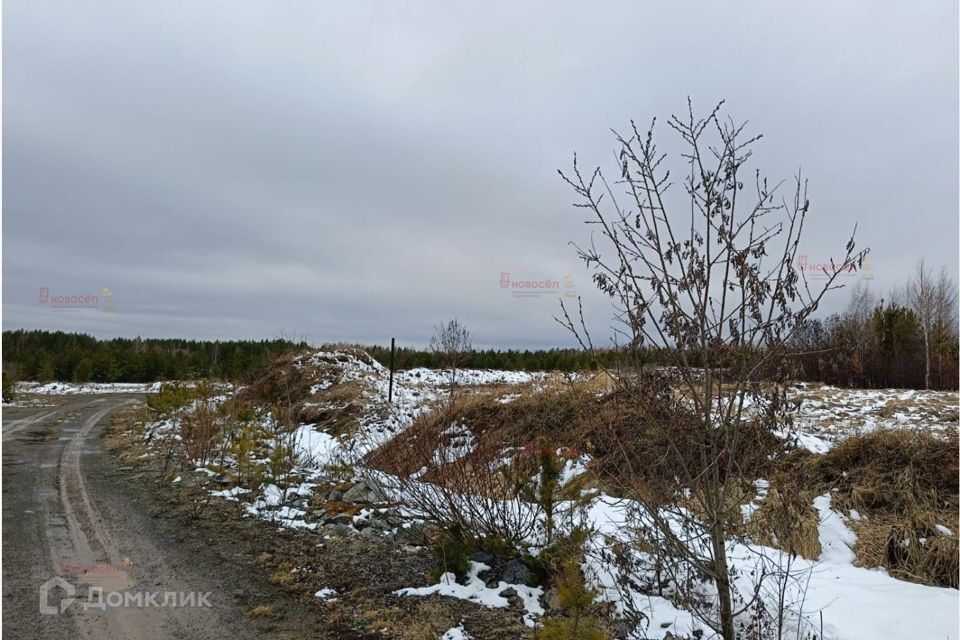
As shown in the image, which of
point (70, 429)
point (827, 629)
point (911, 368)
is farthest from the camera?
point (911, 368)

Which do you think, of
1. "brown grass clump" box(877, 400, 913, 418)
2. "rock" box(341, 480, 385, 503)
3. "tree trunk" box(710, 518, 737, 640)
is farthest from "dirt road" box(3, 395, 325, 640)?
"brown grass clump" box(877, 400, 913, 418)

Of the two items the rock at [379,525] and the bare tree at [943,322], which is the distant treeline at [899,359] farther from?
the rock at [379,525]

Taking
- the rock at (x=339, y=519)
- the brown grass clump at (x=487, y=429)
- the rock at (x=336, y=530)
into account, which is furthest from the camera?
the rock at (x=339, y=519)

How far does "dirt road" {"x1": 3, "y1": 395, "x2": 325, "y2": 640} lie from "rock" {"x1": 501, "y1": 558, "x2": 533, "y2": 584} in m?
1.54

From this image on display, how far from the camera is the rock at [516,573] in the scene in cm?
441

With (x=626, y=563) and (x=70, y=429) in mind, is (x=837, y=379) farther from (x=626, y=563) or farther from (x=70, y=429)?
(x=70, y=429)

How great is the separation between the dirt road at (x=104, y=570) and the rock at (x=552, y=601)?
1662mm

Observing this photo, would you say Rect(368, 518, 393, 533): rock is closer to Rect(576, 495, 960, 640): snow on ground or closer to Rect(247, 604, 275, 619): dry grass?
Rect(247, 604, 275, 619): dry grass

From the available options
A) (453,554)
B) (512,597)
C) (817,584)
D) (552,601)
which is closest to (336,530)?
(453,554)

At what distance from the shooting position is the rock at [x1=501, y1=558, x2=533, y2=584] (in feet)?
14.5

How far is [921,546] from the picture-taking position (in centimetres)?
482

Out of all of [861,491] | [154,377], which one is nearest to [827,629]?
[861,491]

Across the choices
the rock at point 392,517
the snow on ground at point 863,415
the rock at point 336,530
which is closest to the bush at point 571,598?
the rock at point 392,517

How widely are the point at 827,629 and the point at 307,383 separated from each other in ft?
47.0
